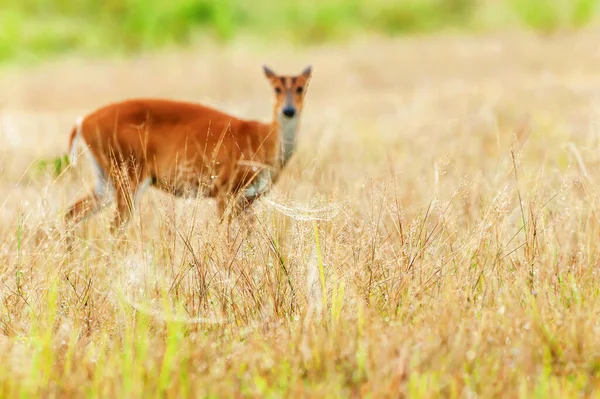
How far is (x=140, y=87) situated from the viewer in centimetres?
1570

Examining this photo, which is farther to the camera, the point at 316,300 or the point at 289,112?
the point at 289,112

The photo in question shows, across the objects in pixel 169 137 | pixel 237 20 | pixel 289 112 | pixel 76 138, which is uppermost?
pixel 289 112

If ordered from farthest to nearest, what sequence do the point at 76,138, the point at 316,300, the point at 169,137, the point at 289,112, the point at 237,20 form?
1. the point at 237,20
2. the point at 76,138
3. the point at 289,112
4. the point at 169,137
5. the point at 316,300

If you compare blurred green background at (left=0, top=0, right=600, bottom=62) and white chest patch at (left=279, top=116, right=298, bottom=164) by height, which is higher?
white chest patch at (left=279, top=116, right=298, bottom=164)

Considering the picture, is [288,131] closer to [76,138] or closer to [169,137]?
[169,137]

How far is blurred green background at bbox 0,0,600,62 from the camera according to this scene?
23906 millimetres

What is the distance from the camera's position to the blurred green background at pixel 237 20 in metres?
23.9

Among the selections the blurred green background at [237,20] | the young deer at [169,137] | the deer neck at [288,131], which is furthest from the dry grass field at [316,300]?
the blurred green background at [237,20]

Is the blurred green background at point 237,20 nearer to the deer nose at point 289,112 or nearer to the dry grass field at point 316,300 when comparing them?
the deer nose at point 289,112

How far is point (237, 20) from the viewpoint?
2839 cm

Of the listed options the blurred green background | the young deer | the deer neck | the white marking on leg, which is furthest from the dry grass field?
the blurred green background

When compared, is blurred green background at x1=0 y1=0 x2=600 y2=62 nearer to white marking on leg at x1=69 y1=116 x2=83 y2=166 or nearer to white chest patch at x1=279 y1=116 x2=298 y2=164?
white marking on leg at x1=69 y1=116 x2=83 y2=166

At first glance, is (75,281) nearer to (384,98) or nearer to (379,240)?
(379,240)

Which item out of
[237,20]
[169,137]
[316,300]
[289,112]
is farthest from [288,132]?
[237,20]
